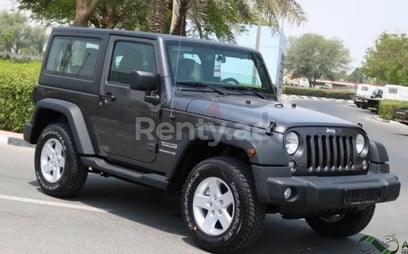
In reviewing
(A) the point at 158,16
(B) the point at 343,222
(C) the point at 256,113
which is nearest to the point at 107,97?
(C) the point at 256,113

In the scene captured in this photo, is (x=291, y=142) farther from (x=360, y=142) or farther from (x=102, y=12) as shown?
(x=102, y=12)

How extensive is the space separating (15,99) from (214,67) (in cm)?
715

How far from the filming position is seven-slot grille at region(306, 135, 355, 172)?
545 centimetres

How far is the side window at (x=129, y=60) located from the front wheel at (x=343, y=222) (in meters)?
2.32

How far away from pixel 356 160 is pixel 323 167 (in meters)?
0.45

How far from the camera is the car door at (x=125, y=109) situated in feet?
20.8

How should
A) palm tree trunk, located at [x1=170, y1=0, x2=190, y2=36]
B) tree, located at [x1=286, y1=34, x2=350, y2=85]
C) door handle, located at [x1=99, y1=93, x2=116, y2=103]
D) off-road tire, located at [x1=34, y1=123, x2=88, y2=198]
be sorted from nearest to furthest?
door handle, located at [x1=99, y1=93, x2=116, y2=103]
off-road tire, located at [x1=34, y1=123, x2=88, y2=198]
palm tree trunk, located at [x1=170, y1=0, x2=190, y2=36]
tree, located at [x1=286, y1=34, x2=350, y2=85]

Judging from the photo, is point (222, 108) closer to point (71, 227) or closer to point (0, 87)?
point (71, 227)

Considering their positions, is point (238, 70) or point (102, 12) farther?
point (102, 12)

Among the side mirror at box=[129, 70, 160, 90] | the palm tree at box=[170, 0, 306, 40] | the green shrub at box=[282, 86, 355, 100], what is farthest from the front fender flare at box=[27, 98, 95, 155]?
the green shrub at box=[282, 86, 355, 100]

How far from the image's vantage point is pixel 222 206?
5570 mm

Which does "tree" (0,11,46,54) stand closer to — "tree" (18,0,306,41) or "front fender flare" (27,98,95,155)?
"tree" (18,0,306,41)

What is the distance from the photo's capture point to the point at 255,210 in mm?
5285

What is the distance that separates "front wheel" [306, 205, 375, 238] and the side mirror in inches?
81.5
